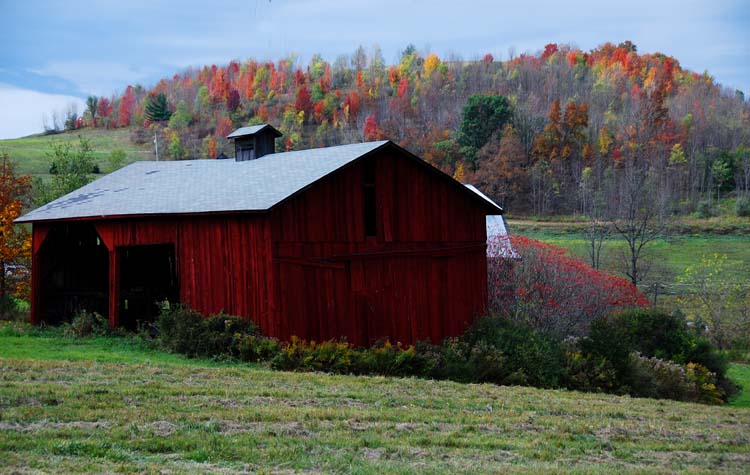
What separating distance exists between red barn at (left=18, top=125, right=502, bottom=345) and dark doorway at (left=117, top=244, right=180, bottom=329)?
4 cm

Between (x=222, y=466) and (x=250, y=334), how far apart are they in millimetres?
10900

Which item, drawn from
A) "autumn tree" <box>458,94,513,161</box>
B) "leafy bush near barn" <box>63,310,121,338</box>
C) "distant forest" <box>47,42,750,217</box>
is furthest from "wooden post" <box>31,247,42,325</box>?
"autumn tree" <box>458,94,513,161</box>

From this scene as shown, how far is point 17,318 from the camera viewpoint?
26.9m

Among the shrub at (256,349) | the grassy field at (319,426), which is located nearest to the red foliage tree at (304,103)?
the shrub at (256,349)

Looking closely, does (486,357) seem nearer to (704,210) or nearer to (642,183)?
(642,183)

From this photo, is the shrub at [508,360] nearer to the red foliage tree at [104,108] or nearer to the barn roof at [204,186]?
the barn roof at [204,186]

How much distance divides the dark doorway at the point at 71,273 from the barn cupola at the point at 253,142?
540 centimetres

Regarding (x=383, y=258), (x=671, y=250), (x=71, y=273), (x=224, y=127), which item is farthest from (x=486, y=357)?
(x=224, y=127)

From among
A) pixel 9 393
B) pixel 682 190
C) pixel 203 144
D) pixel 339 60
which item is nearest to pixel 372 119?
pixel 203 144

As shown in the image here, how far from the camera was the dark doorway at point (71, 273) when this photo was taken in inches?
1002

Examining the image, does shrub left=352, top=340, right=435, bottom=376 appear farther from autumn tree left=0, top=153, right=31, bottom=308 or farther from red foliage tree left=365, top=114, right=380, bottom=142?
red foliage tree left=365, top=114, right=380, bottom=142

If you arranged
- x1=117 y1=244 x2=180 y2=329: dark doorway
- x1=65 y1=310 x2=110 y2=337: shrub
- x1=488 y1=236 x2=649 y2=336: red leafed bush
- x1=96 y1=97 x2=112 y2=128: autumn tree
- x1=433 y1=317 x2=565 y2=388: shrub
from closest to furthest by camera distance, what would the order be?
x1=433 y1=317 x2=565 y2=388: shrub < x1=65 y1=310 x2=110 y2=337: shrub < x1=117 y1=244 x2=180 y2=329: dark doorway < x1=488 y1=236 x2=649 y2=336: red leafed bush < x1=96 y1=97 x2=112 y2=128: autumn tree

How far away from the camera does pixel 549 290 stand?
3045 centimetres

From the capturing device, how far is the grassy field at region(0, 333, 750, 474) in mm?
9570
